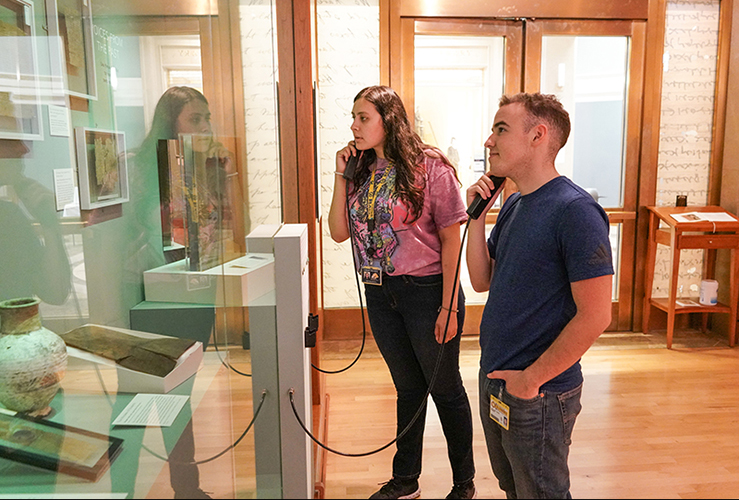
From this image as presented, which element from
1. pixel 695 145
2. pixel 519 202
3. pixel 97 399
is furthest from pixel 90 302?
pixel 695 145

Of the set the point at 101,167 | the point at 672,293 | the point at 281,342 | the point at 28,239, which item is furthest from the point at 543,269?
the point at 672,293

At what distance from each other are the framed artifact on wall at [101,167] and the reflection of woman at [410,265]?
0.75m

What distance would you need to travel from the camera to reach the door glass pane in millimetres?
3967

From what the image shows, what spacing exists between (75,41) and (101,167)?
367 mm

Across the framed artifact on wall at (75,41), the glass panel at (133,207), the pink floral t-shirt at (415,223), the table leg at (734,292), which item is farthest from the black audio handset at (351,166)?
the table leg at (734,292)

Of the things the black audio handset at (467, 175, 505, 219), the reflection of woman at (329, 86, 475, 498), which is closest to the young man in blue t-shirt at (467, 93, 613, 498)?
the black audio handset at (467, 175, 505, 219)

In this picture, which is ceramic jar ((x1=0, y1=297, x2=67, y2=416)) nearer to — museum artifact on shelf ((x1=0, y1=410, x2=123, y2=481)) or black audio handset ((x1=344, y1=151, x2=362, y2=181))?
museum artifact on shelf ((x1=0, y1=410, x2=123, y2=481))

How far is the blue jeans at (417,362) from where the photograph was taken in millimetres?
1950

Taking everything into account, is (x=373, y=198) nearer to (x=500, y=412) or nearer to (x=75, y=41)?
(x=500, y=412)

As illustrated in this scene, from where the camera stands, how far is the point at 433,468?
2352 mm

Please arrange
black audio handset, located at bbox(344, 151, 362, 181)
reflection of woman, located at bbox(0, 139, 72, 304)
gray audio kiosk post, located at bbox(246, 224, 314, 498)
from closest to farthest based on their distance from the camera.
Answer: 1. gray audio kiosk post, located at bbox(246, 224, 314, 498)
2. reflection of woman, located at bbox(0, 139, 72, 304)
3. black audio handset, located at bbox(344, 151, 362, 181)

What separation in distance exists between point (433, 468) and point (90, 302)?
57.4 inches

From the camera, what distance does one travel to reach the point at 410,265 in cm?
193

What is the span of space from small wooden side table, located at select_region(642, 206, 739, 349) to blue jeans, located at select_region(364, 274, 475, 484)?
2.40 m
